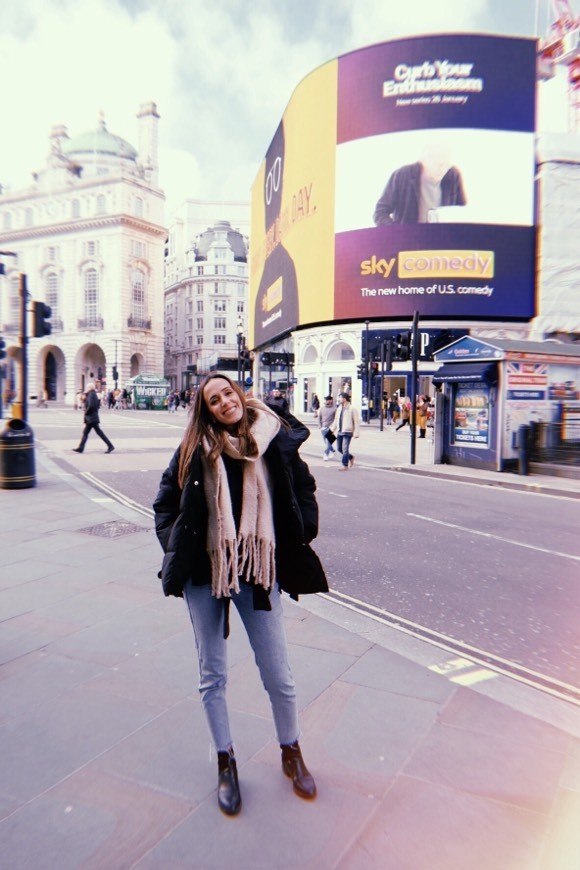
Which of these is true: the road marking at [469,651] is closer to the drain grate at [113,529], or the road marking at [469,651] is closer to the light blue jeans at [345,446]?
the drain grate at [113,529]

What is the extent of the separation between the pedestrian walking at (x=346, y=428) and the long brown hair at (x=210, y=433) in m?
11.8

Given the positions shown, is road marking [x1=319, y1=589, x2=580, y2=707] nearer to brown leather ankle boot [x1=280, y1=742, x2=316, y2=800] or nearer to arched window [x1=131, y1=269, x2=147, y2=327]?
brown leather ankle boot [x1=280, y1=742, x2=316, y2=800]

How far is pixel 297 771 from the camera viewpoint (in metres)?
2.57

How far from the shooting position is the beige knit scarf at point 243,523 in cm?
245

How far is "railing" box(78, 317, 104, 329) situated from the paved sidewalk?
69.9 meters

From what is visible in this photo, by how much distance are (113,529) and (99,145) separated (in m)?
81.6

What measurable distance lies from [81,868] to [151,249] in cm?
7634

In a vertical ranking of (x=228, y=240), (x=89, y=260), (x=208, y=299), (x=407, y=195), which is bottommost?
(x=407, y=195)

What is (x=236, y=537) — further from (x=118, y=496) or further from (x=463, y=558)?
(x=118, y=496)

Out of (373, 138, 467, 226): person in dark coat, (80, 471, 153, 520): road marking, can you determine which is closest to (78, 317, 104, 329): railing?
(373, 138, 467, 226): person in dark coat

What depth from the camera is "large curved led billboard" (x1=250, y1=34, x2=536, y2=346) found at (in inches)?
1486

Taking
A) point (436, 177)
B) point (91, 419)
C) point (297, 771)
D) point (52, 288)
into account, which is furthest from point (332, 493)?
point (52, 288)

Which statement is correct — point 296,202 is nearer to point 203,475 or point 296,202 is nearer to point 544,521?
point 544,521

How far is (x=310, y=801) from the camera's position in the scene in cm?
249
